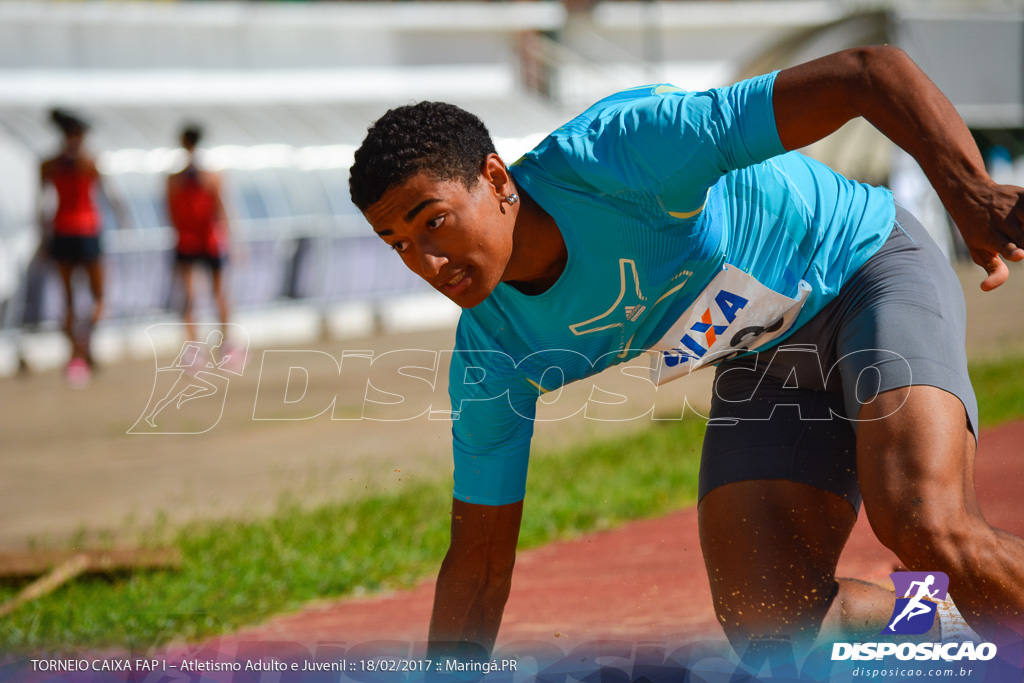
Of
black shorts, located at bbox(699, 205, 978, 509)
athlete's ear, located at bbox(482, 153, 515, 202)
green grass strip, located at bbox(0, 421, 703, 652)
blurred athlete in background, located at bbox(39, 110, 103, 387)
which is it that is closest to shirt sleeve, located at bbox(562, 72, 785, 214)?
athlete's ear, located at bbox(482, 153, 515, 202)

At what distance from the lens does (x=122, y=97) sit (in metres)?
17.9

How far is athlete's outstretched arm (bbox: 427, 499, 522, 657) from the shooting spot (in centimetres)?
289

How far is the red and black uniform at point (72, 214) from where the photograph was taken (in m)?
10.6

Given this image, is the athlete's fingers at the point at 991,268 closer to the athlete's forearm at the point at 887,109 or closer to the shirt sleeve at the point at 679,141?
the athlete's forearm at the point at 887,109

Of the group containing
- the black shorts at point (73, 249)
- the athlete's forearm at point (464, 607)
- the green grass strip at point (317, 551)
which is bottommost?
the black shorts at point (73, 249)

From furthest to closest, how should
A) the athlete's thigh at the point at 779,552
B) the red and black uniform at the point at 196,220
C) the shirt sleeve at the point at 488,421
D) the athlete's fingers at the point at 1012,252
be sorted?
the red and black uniform at the point at 196,220 < the athlete's thigh at the point at 779,552 < the shirt sleeve at the point at 488,421 < the athlete's fingers at the point at 1012,252

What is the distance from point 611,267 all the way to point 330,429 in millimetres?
5977

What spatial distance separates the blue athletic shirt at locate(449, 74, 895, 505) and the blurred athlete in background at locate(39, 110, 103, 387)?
8663 mm

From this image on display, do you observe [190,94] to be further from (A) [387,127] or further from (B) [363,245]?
(A) [387,127]

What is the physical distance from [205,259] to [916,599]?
9.69m

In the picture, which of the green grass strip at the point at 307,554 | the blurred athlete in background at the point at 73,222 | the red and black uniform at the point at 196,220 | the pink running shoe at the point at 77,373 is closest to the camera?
the green grass strip at the point at 307,554

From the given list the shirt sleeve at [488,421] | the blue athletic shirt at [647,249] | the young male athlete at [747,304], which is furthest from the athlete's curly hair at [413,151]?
the shirt sleeve at [488,421]

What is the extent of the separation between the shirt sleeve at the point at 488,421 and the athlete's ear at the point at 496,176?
1.30 ft

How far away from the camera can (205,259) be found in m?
11.3
